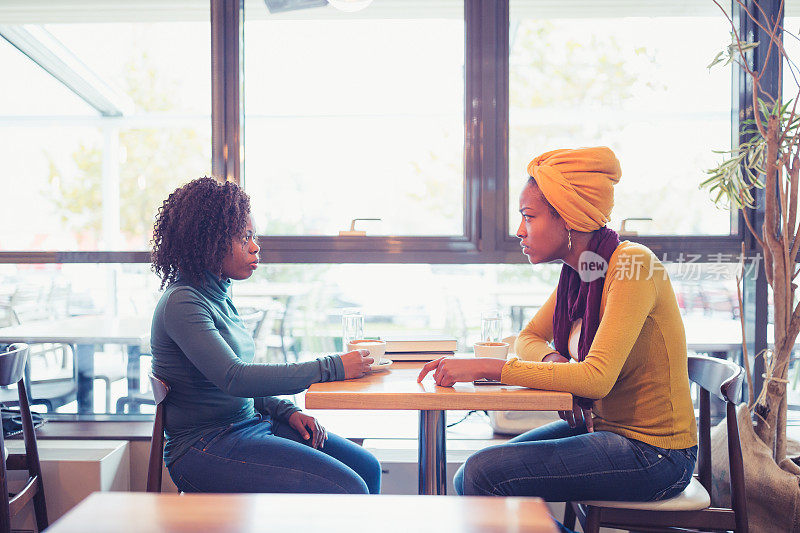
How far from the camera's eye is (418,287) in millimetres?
2512

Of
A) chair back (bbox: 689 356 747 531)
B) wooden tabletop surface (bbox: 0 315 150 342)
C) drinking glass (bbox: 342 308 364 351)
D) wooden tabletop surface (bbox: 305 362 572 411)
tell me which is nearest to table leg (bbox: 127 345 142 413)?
wooden tabletop surface (bbox: 0 315 150 342)

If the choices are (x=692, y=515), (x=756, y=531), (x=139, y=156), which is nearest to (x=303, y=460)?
(x=692, y=515)

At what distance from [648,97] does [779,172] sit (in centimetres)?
56

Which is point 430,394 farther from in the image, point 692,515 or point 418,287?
point 418,287

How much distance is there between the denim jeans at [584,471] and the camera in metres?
1.43

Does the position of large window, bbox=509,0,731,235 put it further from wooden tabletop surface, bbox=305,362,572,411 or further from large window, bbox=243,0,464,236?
wooden tabletop surface, bbox=305,362,572,411

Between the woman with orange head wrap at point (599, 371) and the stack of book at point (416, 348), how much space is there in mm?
346

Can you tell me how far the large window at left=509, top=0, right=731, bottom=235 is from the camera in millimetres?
2416

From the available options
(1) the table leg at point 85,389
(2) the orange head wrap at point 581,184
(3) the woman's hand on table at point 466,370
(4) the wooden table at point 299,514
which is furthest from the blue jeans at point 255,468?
(1) the table leg at point 85,389

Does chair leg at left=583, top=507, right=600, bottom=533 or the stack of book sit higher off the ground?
the stack of book

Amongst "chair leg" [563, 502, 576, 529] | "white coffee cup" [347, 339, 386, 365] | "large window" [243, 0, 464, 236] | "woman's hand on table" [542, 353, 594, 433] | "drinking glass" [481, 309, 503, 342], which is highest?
"large window" [243, 0, 464, 236]

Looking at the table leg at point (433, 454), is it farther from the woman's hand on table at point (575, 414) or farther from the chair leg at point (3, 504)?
the chair leg at point (3, 504)

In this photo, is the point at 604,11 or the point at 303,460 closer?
the point at 303,460

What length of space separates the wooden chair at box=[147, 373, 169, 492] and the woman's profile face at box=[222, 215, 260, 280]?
36 cm
